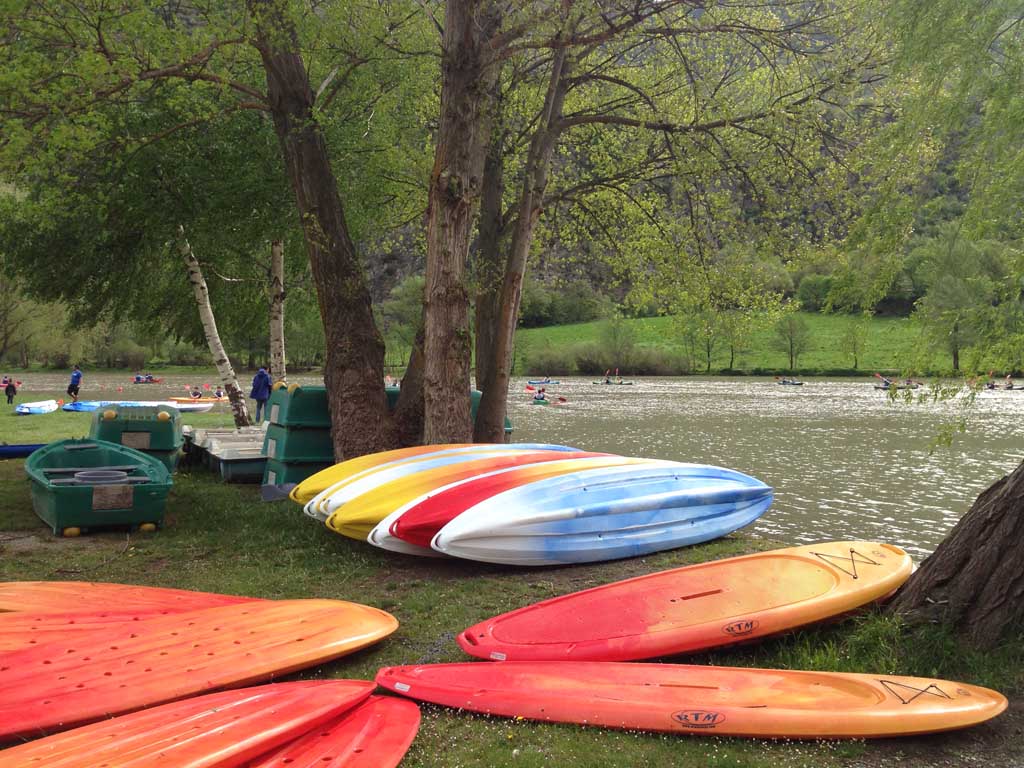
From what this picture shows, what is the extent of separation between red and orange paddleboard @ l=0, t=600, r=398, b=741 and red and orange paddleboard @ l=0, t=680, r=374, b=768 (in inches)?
9.7

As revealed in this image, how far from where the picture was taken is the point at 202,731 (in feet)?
11.3

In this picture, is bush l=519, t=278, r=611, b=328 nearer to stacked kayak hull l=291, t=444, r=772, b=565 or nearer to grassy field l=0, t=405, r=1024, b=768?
stacked kayak hull l=291, t=444, r=772, b=565

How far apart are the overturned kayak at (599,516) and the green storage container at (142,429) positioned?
6.19m

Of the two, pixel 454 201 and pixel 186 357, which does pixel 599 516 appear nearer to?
pixel 454 201

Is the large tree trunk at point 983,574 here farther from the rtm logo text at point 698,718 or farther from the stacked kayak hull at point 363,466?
the stacked kayak hull at point 363,466

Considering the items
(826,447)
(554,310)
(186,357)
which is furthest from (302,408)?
(554,310)

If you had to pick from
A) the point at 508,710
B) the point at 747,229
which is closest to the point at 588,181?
the point at 747,229

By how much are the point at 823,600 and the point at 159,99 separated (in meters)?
10.9

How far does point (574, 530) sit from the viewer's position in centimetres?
703

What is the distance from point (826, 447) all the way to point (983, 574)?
17289 millimetres

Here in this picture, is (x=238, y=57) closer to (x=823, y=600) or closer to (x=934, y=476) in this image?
(x=823, y=600)

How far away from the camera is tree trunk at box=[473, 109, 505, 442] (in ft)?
38.8

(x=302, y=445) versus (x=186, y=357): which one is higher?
Result: (x=186, y=357)

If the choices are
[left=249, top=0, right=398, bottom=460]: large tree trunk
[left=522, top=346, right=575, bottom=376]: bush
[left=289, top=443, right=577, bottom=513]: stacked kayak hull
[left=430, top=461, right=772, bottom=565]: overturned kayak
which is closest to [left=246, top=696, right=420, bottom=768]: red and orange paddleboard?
[left=430, top=461, right=772, bottom=565]: overturned kayak
